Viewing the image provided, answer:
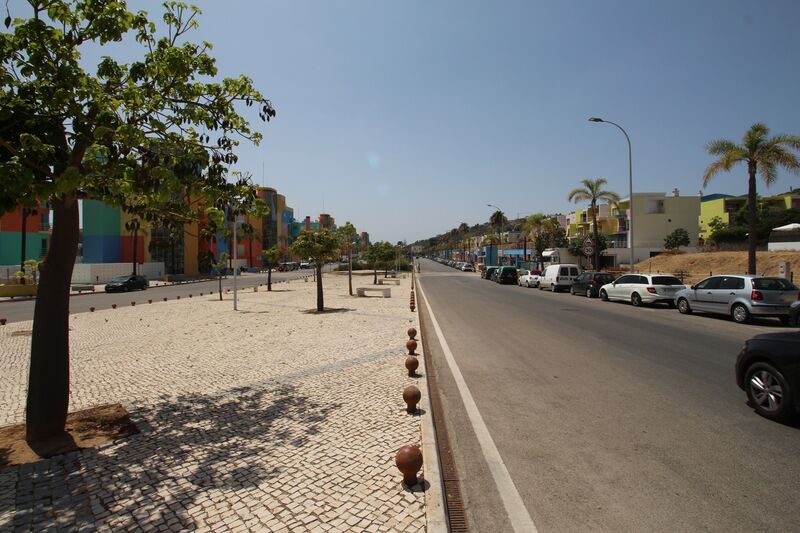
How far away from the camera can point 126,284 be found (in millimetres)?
35406

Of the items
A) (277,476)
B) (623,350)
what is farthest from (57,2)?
(623,350)

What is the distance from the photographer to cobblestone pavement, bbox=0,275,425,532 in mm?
3361

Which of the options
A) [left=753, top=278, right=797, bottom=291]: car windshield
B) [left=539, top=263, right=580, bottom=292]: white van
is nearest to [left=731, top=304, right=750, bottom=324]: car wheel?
[left=753, top=278, right=797, bottom=291]: car windshield

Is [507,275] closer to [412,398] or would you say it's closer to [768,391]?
[768,391]

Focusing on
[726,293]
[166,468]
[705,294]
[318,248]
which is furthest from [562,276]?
[166,468]

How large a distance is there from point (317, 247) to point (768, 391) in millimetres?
15228

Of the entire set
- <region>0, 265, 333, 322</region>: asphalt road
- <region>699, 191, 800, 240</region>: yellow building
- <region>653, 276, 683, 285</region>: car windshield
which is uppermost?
<region>699, 191, 800, 240</region>: yellow building

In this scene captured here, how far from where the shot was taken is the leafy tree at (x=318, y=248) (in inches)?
716

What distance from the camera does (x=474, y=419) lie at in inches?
219

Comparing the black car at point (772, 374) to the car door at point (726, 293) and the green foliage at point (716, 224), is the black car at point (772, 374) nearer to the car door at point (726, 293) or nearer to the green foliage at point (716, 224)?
the car door at point (726, 293)

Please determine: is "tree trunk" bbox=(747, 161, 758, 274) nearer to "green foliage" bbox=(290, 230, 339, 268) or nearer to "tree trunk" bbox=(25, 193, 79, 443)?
"green foliage" bbox=(290, 230, 339, 268)

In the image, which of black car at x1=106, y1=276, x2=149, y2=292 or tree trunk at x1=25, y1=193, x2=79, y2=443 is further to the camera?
black car at x1=106, y1=276, x2=149, y2=292

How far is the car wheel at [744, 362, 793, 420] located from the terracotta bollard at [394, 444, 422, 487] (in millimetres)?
4473

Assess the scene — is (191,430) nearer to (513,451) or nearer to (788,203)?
(513,451)
